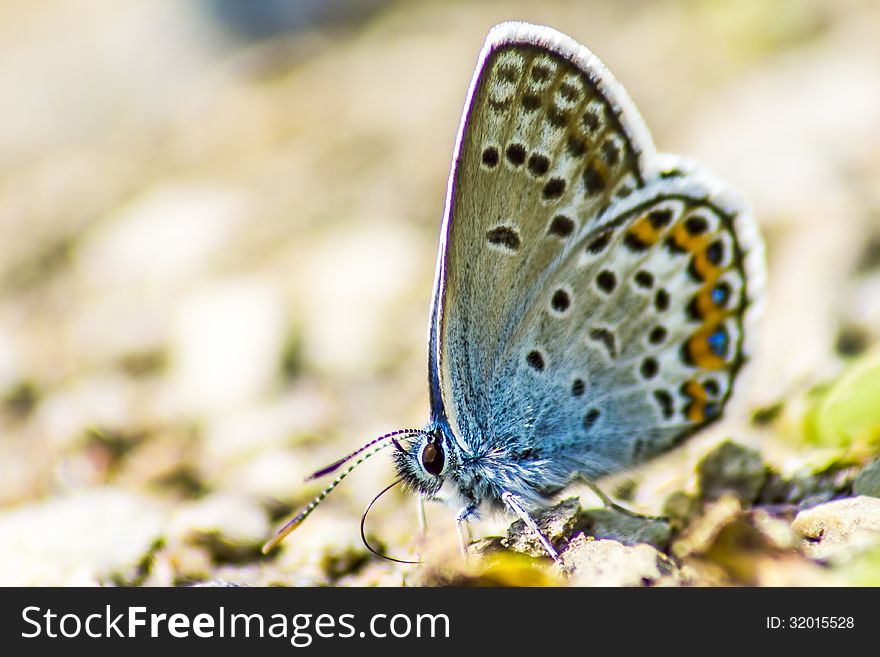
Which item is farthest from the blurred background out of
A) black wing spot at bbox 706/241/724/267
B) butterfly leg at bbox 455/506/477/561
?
black wing spot at bbox 706/241/724/267

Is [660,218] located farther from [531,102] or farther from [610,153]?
[531,102]

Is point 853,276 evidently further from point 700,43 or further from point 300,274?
point 700,43

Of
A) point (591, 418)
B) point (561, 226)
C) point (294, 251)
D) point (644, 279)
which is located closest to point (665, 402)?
point (591, 418)

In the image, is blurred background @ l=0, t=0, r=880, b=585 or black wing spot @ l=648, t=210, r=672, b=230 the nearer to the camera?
black wing spot @ l=648, t=210, r=672, b=230

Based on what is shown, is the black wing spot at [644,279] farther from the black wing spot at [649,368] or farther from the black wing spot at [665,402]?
the black wing spot at [665,402]

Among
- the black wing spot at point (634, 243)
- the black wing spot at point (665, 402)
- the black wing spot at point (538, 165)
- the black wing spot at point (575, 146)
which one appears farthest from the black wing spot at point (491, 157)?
the black wing spot at point (665, 402)

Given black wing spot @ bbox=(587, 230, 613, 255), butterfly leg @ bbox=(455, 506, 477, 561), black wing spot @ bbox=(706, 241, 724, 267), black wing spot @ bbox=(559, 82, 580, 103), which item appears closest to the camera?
butterfly leg @ bbox=(455, 506, 477, 561)

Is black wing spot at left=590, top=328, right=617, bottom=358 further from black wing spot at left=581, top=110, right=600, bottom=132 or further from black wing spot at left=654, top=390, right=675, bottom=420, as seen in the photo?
black wing spot at left=581, top=110, right=600, bottom=132
